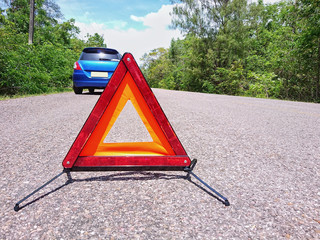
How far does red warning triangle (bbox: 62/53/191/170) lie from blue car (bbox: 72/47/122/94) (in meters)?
6.54

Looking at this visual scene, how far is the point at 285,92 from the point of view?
23.0 meters

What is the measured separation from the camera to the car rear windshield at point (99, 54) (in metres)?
8.31

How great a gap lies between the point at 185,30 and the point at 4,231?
3042 centimetres

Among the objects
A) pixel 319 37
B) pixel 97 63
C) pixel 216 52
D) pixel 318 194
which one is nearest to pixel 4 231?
pixel 318 194

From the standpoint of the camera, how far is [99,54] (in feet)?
27.5

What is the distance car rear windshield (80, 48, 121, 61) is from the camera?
8312 mm

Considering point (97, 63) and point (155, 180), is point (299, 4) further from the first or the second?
point (155, 180)

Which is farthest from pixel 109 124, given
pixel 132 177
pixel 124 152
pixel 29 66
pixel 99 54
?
pixel 29 66

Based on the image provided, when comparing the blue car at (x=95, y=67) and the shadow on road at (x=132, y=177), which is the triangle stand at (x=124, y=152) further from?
the blue car at (x=95, y=67)

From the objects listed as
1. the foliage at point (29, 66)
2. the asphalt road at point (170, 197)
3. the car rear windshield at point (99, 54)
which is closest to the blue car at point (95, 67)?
the car rear windshield at point (99, 54)

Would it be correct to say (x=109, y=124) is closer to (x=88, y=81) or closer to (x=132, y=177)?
(x=132, y=177)

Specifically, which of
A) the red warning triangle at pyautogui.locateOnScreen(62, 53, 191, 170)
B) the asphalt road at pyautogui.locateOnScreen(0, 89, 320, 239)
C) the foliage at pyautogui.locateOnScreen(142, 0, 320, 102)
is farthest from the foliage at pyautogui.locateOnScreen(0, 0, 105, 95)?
the foliage at pyautogui.locateOnScreen(142, 0, 320, 102)

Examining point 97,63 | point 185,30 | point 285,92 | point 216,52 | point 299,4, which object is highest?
point 299,4

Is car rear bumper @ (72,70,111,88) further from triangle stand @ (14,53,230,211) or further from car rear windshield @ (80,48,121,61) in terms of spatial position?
triangle stand @ (14,53,230,211)
